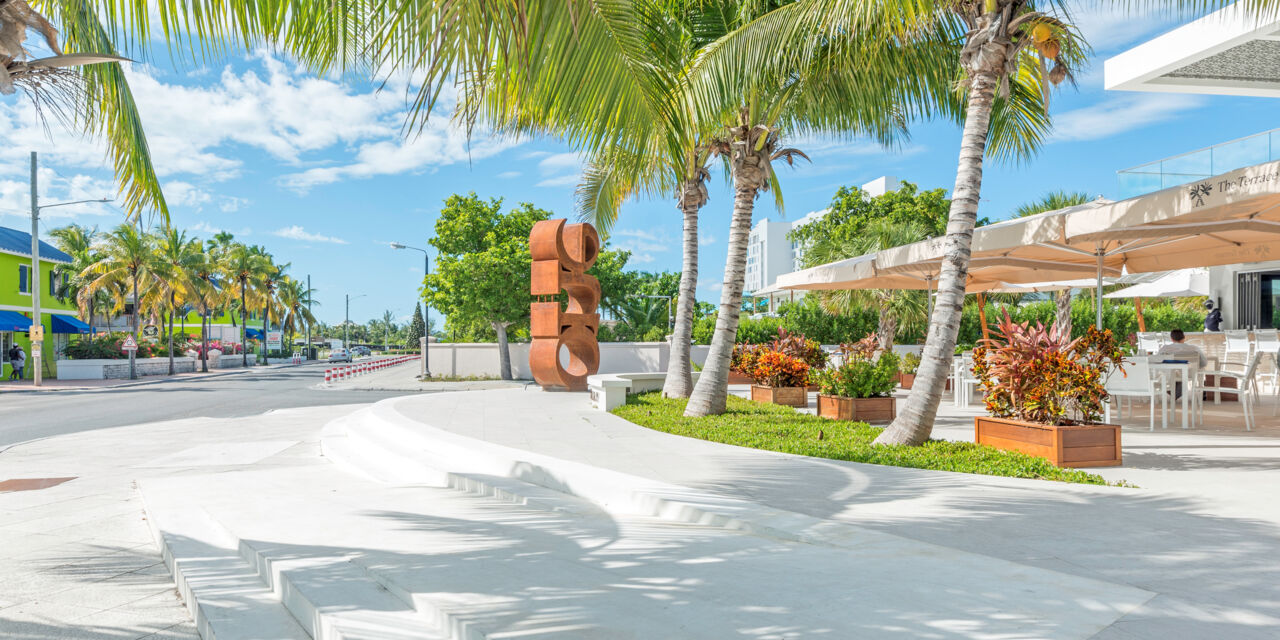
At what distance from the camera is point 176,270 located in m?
40.0

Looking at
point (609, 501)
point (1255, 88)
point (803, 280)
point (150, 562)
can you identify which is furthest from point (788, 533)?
point (1255, 88)

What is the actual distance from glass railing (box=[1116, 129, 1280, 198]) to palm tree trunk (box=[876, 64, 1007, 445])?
1245 cm

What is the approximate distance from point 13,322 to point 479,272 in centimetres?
2427

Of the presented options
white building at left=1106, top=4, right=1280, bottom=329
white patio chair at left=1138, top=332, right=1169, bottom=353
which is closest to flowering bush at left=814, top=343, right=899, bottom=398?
white patio chair at left=1138, top=332, right=1169, bottom=353

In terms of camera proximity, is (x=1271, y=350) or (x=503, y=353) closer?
(x=1271, y=350)

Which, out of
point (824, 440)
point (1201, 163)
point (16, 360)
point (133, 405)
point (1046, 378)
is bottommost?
point (133, 405)

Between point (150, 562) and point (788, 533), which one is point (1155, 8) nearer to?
point (788, 533)

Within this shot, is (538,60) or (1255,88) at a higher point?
(1255,88)

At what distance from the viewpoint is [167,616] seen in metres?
4.21

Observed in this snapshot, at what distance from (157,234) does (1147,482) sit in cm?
5385

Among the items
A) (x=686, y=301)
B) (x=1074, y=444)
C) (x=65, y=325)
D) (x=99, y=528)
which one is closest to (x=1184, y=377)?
(x=1074, y=444)

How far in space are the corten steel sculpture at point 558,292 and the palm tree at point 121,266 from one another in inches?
1158

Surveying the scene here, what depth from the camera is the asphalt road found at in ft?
49.7

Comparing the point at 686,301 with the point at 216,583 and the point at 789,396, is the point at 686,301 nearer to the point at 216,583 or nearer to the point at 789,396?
the point at 789,396
